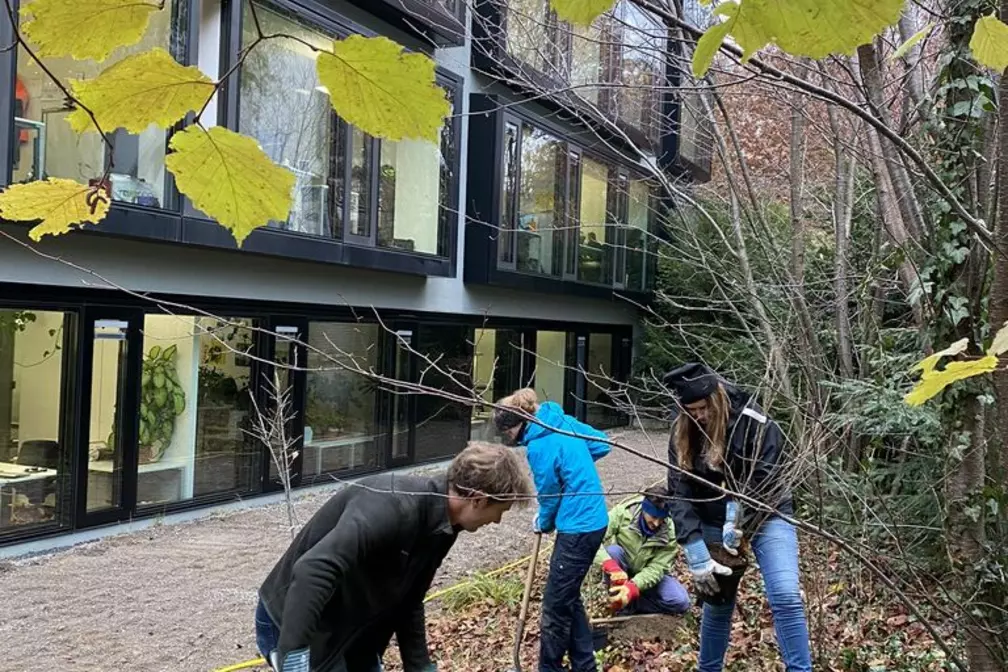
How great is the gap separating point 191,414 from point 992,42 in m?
8.70

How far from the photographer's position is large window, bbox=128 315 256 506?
8.52 metres

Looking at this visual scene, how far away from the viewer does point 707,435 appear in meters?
3.93

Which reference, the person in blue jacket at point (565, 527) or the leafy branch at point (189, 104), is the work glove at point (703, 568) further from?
the leafy branch at point (189, 104)

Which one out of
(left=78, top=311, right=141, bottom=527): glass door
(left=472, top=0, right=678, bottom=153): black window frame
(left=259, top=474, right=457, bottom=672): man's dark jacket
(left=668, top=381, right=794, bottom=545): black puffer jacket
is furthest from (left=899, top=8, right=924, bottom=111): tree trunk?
(left=78, top=311, right=141, bottom=527): glass door

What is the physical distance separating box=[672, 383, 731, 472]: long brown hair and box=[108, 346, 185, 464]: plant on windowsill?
6147 millimetres

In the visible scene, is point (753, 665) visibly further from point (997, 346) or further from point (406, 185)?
point (406, 185)

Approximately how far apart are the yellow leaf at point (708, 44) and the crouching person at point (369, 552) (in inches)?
65.3

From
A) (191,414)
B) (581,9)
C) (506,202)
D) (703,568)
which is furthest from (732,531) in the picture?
(506,202)

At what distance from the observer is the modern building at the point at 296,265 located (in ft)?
23.8

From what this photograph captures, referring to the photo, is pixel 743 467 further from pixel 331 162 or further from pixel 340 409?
pixel 340 409

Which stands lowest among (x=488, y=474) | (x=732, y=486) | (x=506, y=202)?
(x=732, y=486)

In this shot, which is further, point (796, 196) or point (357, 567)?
point (796, 196)

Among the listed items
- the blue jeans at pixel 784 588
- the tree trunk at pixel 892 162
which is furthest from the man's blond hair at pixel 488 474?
the tree trunk at pixel 892 162

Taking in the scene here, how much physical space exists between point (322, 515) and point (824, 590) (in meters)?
3.37
